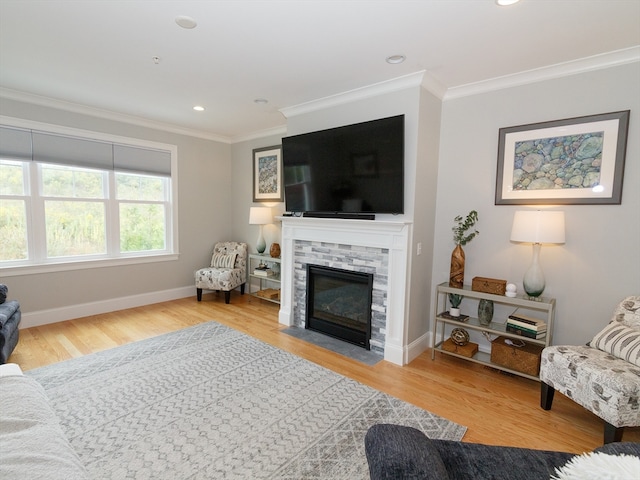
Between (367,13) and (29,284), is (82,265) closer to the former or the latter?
(29,284)

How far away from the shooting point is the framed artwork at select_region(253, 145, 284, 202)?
491cm

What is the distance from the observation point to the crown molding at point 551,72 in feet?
8.03

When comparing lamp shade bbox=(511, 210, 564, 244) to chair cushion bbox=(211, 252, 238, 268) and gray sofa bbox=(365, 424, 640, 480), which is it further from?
chair cushion bbox=(211, 252, 238, 268)

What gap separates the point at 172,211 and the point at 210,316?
5.96ft

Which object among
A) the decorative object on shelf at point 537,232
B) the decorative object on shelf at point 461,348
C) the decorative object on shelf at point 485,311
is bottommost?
the decorative object on shelf at point 461,348

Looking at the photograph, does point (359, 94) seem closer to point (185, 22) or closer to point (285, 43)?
point (285, 43)

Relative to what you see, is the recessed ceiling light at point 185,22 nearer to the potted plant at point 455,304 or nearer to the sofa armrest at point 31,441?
the sofa armrest at point 31,441

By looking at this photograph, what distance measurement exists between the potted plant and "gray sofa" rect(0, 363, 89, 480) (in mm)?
2958

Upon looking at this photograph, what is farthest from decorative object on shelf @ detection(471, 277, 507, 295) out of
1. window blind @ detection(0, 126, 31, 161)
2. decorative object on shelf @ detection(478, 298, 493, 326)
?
window blind @ detection(0, 126, 31, 161)

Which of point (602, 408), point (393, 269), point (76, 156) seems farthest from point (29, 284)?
point (602, 408)

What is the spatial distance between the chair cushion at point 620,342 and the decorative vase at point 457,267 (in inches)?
Answer: 42.0

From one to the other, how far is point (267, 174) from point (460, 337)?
3517 millimetres

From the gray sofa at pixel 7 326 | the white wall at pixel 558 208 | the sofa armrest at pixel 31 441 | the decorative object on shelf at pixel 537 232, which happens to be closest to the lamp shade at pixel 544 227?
the decorative object on shelf at pixel 537 232

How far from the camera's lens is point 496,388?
272 cm
